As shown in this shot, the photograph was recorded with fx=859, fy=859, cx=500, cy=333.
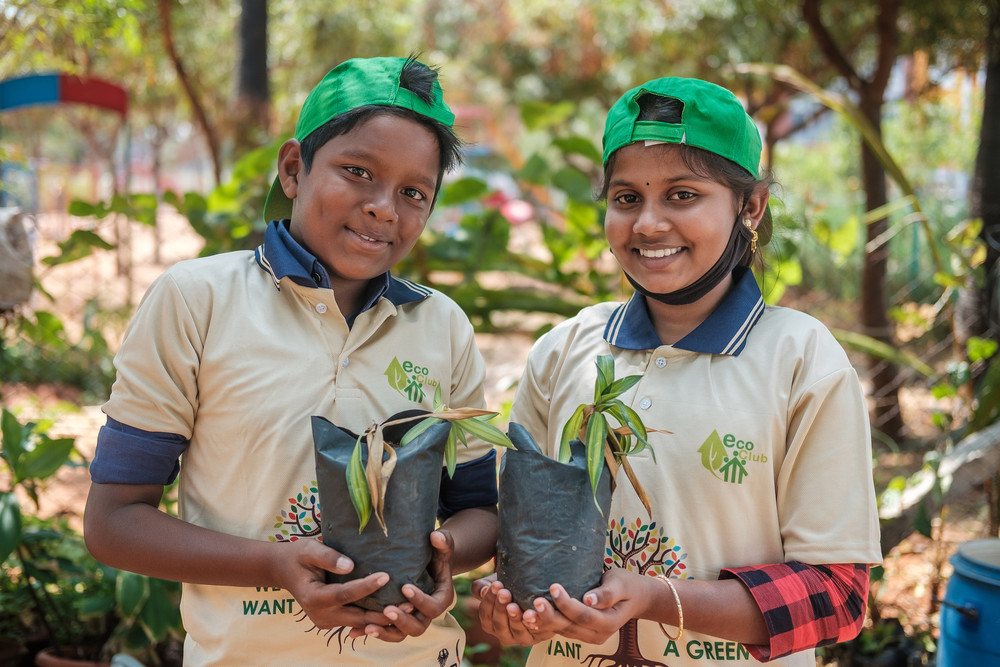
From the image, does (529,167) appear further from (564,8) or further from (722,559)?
(564,8)

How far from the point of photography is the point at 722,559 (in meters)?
1.51

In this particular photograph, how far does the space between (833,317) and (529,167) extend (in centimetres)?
477

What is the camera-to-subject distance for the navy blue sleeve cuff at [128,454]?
1423 mm

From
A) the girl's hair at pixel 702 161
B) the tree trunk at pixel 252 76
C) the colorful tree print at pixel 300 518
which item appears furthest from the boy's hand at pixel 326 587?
the tree trunk at pixel 252 76

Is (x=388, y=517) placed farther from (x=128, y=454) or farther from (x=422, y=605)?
(x=128, y=454)

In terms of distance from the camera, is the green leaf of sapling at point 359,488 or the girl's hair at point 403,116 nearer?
the green leaf of sapling at point 359,488

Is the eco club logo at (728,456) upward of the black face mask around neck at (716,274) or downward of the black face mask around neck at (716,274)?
downward

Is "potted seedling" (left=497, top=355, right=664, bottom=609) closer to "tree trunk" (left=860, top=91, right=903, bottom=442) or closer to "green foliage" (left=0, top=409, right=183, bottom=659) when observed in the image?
"green foliage" (left=0, top=409, right=183, bottom=659)

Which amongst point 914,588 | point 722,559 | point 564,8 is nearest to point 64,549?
point 722,559

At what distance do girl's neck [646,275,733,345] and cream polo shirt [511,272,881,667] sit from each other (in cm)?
5

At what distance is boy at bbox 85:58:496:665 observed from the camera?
4.67 ft

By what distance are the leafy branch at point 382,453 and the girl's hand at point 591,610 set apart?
0.25m

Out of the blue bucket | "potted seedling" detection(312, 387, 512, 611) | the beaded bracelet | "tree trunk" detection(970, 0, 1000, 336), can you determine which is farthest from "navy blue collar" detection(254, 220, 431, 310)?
"tree trunk" detection(970, 0, 1000, 336)

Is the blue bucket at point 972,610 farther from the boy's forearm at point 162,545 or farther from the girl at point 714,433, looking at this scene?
the boy's forearm at point 162,545
